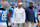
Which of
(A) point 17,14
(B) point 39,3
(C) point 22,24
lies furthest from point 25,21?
(B) point 39,3

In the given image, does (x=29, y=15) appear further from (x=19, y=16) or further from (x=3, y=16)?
(x=3, y=16)

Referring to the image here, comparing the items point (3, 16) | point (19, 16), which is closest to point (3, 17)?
point (3, 16)

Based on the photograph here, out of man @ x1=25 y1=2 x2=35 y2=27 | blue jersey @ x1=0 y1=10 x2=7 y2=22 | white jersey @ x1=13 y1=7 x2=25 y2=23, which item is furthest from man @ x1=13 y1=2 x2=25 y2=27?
blue jersey @ x1=0 y1=10 x2=7 y2=22

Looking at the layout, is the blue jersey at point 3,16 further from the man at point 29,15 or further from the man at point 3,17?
the man at point 29,15

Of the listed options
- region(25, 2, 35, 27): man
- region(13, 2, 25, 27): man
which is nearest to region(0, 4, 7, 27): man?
region(13, 2, 25, 27): man

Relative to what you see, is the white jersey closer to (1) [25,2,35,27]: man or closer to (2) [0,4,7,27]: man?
(1) [25,2,35,27]: man

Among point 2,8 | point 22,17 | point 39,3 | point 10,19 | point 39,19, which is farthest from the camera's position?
point 39,3

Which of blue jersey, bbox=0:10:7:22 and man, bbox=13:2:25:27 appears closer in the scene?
blue jersey, bbox=0:10:7:22

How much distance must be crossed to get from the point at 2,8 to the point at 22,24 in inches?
51.9

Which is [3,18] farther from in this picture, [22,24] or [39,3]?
[39,3]

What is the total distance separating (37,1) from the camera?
703 centimetres

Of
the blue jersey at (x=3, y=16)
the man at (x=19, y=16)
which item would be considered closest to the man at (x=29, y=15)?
the man at (x=19, y=16)

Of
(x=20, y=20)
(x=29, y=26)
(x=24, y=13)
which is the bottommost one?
(x=29, y=26)

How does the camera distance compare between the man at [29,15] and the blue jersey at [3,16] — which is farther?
the man at [29,15]
